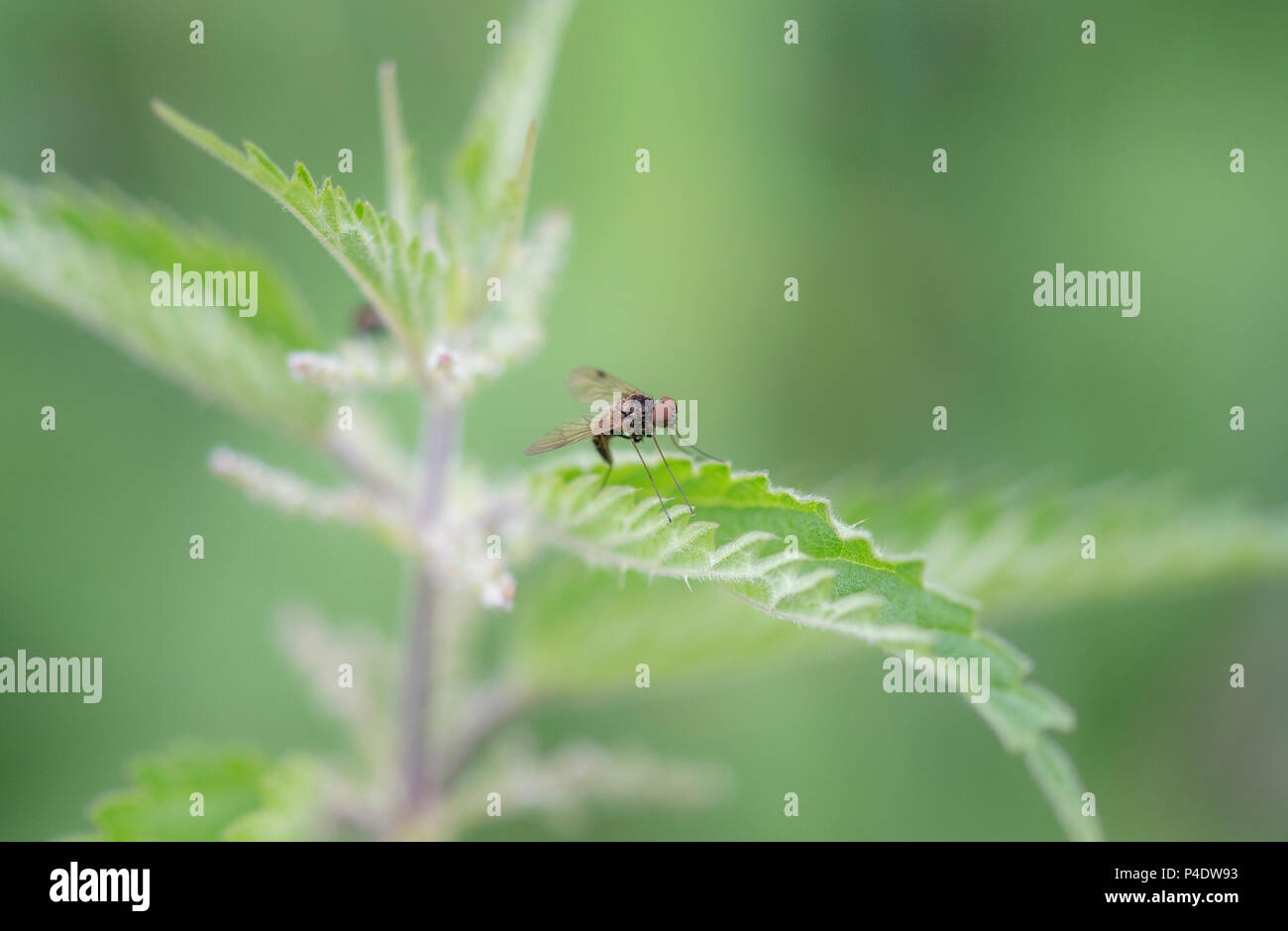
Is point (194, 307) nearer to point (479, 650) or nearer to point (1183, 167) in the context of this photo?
point (479, 650)

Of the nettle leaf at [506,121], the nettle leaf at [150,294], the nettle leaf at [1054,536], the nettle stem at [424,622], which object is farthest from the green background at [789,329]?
the nettle leaf at [506,121]

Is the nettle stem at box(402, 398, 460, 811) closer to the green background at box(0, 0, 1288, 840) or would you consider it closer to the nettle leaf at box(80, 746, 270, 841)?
the nettle leaf at box(80, 746, 270, 841)

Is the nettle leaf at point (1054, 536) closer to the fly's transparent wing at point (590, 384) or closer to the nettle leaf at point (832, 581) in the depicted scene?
the fly's transparent wing at point (590, 384)

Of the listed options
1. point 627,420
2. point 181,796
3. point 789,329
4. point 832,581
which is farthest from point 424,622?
point 789,329

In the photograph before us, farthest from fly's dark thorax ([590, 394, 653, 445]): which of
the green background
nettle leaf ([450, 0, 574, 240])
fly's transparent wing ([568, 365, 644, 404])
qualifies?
the green background

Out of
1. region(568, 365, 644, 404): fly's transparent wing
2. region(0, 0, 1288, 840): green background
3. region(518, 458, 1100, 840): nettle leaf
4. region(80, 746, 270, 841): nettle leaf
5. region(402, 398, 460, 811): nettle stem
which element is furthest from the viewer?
region(0, 0, 1288, 840): green background
